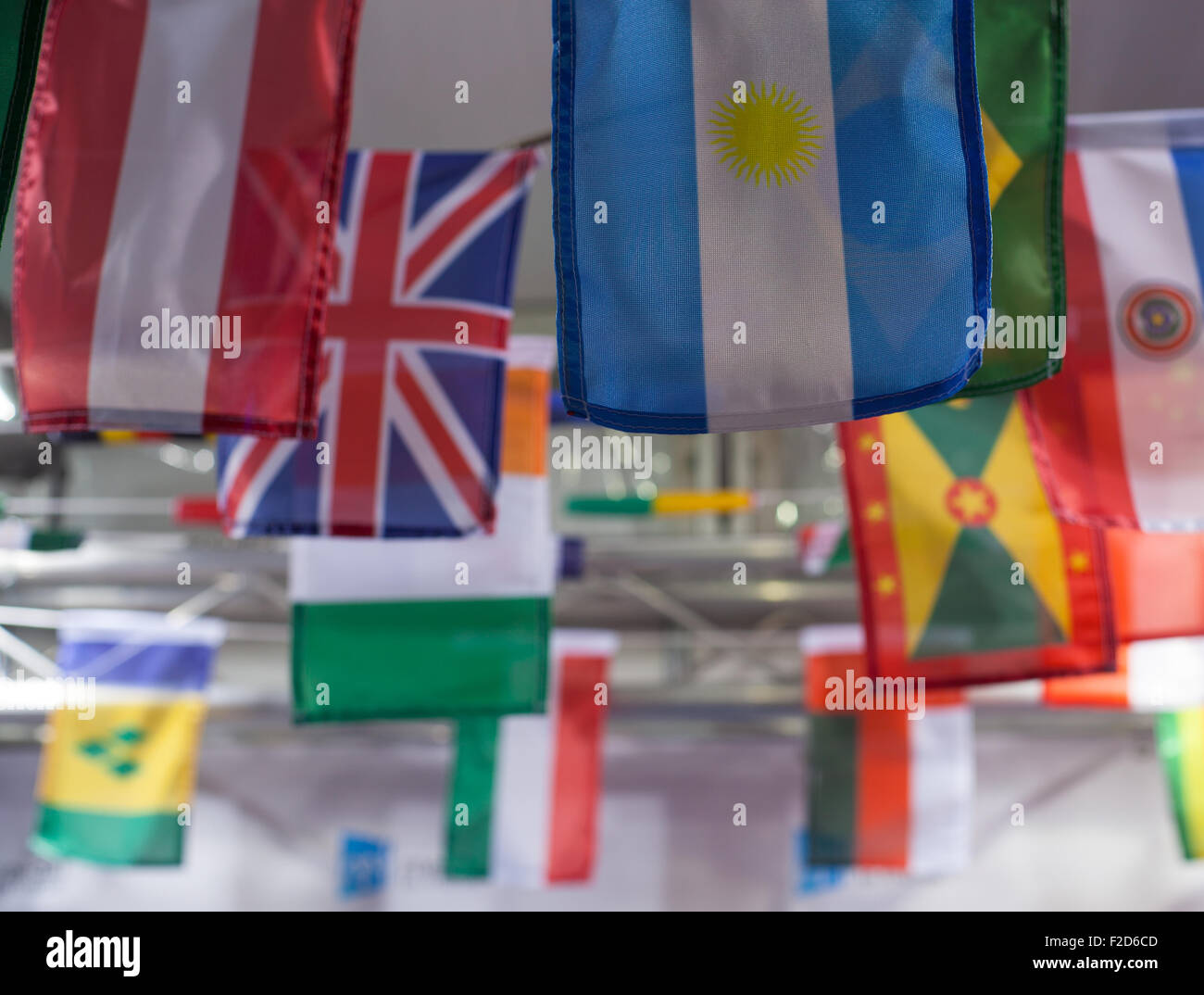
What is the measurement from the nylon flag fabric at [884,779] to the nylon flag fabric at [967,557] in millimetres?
2385

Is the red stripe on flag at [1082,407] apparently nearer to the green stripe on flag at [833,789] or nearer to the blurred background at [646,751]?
the green stripe on flag at [833,789]

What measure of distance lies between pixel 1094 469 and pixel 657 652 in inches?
274

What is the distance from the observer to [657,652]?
9695 millimetres

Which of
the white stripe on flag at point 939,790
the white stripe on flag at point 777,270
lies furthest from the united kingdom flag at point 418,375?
the white stripe on flag at point 939,790

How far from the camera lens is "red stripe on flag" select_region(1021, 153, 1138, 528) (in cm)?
291

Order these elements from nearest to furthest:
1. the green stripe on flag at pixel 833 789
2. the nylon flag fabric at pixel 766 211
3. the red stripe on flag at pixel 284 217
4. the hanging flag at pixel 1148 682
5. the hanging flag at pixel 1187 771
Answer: the nylon flag fabric at pixel 766 211
the red stripe on flag at pixel 284 217
the hanging flag at pixel 1148 682
the hanging flag at pixel 1187 771
the green stripe on flag at pixel 833 789

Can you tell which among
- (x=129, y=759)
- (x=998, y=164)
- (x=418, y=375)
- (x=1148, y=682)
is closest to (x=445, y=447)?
(x=418, y=375)

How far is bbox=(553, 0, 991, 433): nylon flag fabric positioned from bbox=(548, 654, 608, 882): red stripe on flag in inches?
166

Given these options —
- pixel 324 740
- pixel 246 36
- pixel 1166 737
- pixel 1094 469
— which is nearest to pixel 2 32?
pixel 246 36

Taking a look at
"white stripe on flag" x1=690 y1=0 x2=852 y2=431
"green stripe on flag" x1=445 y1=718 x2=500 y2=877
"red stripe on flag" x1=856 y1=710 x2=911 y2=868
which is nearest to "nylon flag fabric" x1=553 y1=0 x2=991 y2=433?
"white stripe on flag" x1=690 y1=0 x2=852 y2=431

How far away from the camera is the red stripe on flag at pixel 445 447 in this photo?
3.29 m

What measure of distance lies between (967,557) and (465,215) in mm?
1895

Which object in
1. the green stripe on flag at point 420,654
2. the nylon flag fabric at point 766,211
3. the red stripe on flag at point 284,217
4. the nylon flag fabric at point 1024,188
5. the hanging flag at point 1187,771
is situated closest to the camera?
the nylon flag fabric at point 766,211

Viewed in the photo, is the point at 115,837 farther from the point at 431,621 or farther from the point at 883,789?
the point at 883,789
